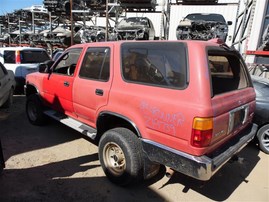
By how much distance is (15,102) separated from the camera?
7.34 metres

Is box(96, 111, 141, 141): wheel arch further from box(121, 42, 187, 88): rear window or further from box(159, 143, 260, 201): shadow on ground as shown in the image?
box(159, 143, 260, 201): shadow on ground

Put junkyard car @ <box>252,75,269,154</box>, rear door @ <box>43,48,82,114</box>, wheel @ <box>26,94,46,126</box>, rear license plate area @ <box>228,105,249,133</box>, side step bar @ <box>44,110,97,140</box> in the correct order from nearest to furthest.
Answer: rear license plate area @ <box>228,105,249,133</box> < side step bar @ <box>44,110,97,140</box> < rear door @ <box>43,48,82,114</box> < junkyard car @ <box>252,75,269,154</box> < wheel @ <box>26,94,46,126</box>

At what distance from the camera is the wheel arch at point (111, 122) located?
9.75 feet

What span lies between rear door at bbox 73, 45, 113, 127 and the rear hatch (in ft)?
4.59

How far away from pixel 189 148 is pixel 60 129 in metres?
3.48

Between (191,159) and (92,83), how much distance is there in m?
1.84

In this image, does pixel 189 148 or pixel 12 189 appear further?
pixel 12 189

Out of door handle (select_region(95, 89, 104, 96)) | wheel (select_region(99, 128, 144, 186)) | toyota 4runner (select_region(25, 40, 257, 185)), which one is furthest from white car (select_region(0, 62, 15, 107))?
wheel (select_region(99, 128, 144, 186))

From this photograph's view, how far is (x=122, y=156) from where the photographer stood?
122 inches

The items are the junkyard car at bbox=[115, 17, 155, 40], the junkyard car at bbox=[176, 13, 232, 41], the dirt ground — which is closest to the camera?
the dirt ground

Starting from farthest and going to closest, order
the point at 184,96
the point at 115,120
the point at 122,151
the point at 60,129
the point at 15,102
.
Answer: the point at 15,102 < the point at 60,129 < the point at 115,120 < the point at 122,151 < the point at 184,96

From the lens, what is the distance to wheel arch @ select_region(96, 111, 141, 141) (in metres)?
2.97

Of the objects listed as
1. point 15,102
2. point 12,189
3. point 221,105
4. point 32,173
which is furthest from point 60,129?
point 221,105

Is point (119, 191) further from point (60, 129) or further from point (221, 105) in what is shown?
point (60, 129)
